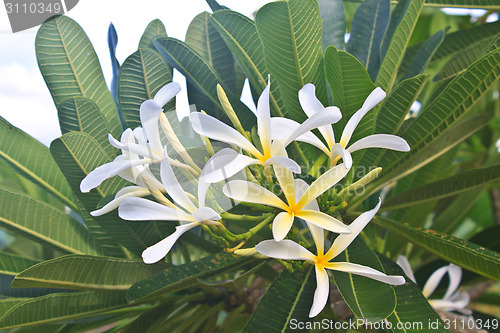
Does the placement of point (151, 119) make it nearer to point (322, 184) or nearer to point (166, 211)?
point (166, 211)

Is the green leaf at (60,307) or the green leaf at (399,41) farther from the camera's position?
the green leaf at (399,41)

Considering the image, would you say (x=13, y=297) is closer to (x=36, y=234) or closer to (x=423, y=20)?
(x=36, y=234)

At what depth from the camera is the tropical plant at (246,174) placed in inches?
22.3

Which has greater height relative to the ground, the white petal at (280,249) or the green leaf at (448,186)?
the green leaf at (448,186)

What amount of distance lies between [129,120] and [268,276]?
1.39 feet

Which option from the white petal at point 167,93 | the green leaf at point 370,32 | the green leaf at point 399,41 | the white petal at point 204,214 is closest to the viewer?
the white petal at point 204,214

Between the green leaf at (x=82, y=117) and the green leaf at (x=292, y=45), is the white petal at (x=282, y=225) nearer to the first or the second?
the green leaf at (x=292, y=45)

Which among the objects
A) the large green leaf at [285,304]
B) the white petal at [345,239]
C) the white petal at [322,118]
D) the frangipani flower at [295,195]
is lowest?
the large green leaf at [285,304]

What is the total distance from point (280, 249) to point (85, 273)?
37 centimetres

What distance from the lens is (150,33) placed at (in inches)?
38.7

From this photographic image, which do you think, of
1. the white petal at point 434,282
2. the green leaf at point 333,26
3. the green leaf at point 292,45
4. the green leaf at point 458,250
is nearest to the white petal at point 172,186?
the green leaf at point 292,45

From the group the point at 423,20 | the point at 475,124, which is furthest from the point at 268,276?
the point at 423,20

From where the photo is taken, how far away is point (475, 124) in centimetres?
104

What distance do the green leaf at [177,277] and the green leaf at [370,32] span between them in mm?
528
